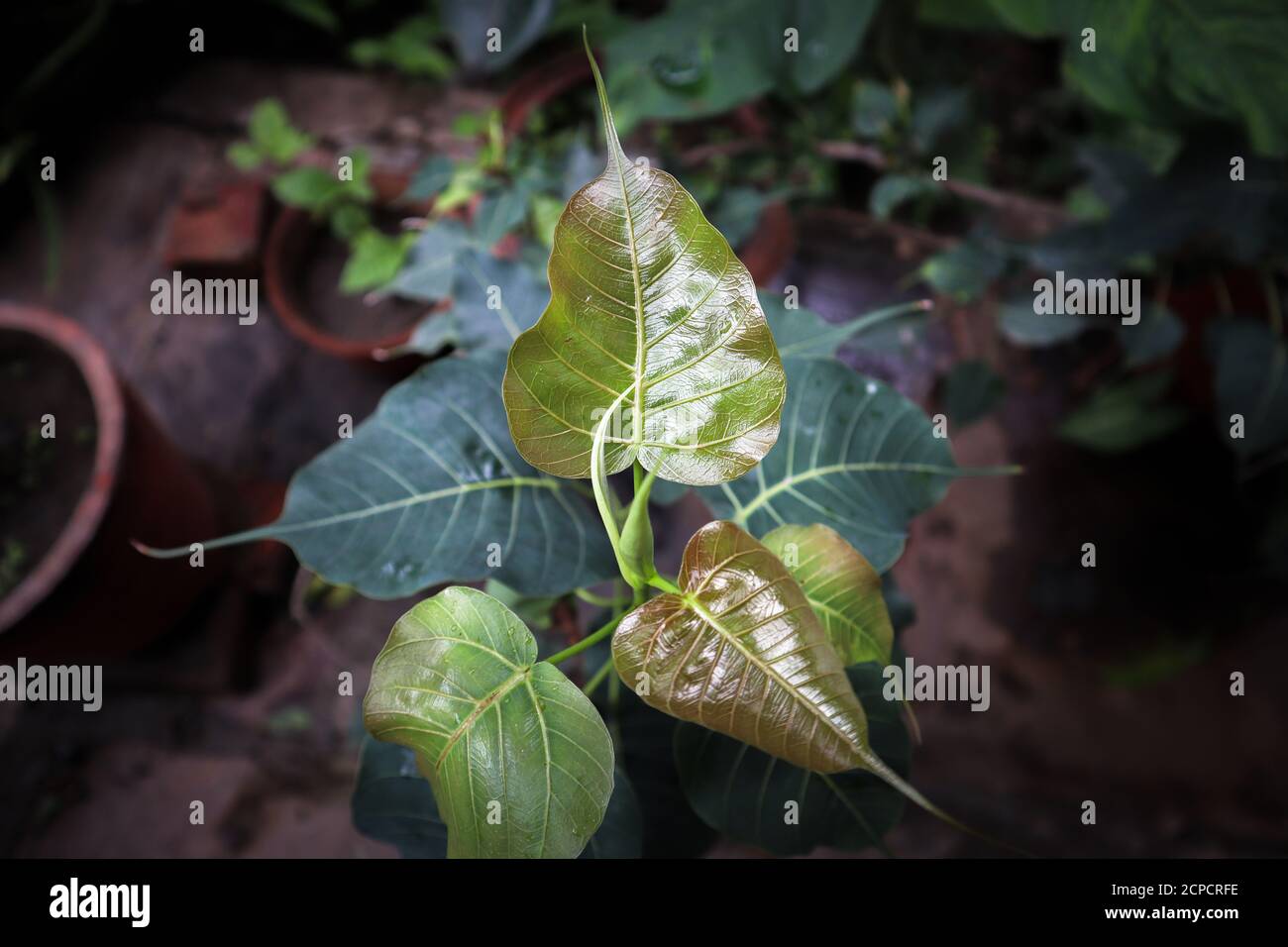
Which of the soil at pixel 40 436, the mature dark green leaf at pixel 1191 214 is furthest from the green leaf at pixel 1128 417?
the soil at pixel 40 436

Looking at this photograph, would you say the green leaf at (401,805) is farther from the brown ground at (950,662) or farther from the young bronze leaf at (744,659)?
the brown ground at (950,662)

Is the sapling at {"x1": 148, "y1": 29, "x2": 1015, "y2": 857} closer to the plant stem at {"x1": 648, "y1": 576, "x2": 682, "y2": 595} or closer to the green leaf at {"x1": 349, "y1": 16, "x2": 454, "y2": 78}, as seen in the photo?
the plant stem at {"x1": 648, "y1": 576, "x2": 682, "y2": 595}

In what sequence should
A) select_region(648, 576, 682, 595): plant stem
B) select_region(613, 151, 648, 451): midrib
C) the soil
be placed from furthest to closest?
1. the soil
2. select_region(648, 576, 682, 595): plant stem
3. select_region(613, 151, 648, 451): midrib

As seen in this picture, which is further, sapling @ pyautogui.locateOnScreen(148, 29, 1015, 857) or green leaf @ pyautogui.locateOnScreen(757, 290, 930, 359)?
green leaf @ pyautogui.locateOnScreen(757, 290, 930, 359)

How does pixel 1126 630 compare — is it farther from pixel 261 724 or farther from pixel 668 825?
pixel 261 724

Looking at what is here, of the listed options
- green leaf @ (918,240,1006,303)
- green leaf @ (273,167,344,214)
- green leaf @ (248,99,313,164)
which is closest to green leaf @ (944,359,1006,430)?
green leaf @ (918,240,1006,303)
